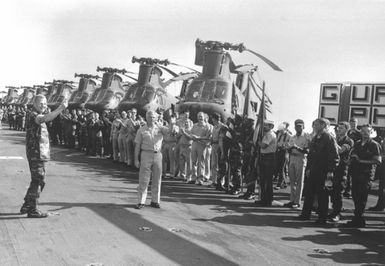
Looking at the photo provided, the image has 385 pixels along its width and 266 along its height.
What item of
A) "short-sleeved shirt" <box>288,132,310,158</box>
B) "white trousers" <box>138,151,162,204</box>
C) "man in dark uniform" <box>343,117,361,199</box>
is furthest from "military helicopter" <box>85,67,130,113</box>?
"white trousers" <box>138,151,162,204</box>

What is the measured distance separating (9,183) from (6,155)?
5.94m

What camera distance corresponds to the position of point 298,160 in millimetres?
9297

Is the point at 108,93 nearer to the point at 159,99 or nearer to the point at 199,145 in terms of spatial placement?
the point at 159,99

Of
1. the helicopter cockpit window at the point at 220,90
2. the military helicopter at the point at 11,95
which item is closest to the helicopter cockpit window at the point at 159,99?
the helicopter cockpit window at the point at 220,90

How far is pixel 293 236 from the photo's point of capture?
21.7ft

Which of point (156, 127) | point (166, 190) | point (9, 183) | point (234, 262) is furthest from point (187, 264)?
point (9, 183)

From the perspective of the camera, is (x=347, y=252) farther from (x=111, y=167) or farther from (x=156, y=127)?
(x=111, y=167)

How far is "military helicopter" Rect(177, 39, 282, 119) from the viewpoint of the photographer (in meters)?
15.5

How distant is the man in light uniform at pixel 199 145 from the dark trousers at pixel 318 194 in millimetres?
4287

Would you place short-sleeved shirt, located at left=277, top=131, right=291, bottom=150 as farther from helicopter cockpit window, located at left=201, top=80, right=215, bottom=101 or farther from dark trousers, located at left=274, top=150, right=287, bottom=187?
helicopter cockpit window, located at left=201, top=80, right=215, bottom=101

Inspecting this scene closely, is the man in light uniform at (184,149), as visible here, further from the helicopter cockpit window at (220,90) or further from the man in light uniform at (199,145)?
the helicopter cockpit window at (220,90)

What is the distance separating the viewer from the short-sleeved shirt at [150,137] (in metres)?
8.00

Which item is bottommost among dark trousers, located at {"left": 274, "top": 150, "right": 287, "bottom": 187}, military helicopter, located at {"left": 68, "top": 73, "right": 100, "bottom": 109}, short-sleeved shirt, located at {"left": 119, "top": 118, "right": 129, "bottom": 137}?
dark trousers, located at {"left": 274, "top": 150, "right": 287, "bottom": 187}

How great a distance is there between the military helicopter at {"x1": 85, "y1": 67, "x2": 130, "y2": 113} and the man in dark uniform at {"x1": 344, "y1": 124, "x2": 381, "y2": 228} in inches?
703
